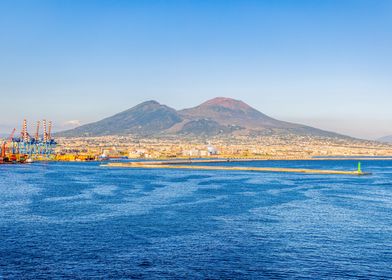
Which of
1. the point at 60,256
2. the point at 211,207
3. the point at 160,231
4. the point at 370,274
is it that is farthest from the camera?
the point at 211,207

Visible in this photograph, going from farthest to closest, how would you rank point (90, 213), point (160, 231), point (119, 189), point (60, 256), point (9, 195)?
point (119, 189) → point (9, 195) → point (90, 213) → point (160, 231) → point (60, 256)

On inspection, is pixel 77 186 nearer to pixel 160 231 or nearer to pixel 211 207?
pixel 211 207

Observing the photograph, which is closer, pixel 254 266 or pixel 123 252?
A: pixel 254 266

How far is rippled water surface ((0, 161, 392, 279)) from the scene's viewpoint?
75.4ft

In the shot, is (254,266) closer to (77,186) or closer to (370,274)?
(370,274)

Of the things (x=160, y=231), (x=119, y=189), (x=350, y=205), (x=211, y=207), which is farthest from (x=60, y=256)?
(x=119, y=189)

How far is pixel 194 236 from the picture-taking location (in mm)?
29781

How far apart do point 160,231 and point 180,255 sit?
5.95m

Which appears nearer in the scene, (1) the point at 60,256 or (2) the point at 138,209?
(1) the point at 60,256

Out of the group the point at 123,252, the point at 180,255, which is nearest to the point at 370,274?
the point at 180,255

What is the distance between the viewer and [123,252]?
84.3 feet

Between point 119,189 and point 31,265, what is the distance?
116 ft

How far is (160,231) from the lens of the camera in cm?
3105

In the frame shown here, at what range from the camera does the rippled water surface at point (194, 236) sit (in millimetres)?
22969
